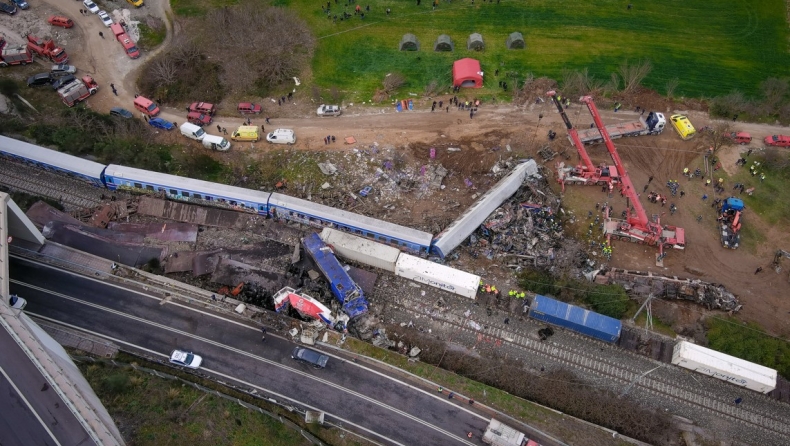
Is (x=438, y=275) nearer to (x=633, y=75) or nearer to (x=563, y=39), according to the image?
(x=633, y=75)

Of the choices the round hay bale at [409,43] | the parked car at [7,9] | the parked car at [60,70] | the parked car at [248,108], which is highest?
the parked car at [7,9]

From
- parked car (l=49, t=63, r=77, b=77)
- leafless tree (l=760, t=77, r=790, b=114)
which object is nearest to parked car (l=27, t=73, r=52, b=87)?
parked car (l=49, t=63, r=77, b=77)

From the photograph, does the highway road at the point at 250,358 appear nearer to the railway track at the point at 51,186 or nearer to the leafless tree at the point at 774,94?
the railway track at the point at 51,186

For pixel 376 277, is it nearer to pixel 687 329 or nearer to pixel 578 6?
pixel 687 329

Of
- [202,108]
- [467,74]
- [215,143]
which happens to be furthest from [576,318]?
A: [202,108]

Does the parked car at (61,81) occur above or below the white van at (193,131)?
above

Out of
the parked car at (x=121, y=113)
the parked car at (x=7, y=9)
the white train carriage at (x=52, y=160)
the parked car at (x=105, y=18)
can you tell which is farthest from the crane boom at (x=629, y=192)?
the parked car at (x=7, y=9)

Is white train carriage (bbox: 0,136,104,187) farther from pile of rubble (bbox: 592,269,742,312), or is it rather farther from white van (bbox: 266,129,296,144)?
pile of rubble (bbox: 592,269,742,312)

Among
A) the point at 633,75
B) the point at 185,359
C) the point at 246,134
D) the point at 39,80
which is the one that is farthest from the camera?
the point at 633,75

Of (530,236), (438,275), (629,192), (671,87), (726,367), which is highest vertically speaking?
(671,87)
